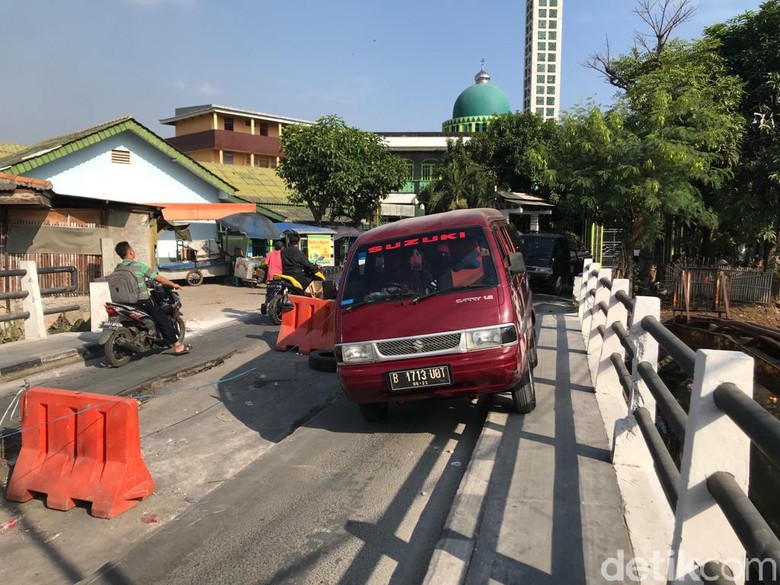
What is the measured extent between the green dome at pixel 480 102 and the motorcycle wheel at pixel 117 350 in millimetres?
43731

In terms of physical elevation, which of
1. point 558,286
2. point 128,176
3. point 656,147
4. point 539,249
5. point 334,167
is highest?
point 334,167

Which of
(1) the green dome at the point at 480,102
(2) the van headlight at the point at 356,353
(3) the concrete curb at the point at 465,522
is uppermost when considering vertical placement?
(1) the green dome at the point at 480,102

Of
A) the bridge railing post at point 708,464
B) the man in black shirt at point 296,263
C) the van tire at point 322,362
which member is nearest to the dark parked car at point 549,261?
the man in black shirt at point 296,263

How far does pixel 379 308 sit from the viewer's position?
5.29 m

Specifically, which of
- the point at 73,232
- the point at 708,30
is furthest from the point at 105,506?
the point at 708,30

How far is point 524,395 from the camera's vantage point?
5.40m

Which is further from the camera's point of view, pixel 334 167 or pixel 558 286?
pixel 334 167

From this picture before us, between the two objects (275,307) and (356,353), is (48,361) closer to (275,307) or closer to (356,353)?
(275,307)

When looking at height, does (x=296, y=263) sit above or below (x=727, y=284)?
above

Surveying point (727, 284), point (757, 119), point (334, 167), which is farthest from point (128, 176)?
point (757, 119)

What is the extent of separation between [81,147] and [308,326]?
1301 centimetres

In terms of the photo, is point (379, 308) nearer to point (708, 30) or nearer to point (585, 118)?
point (585, 118)

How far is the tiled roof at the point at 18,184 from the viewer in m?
Answer: 9.46

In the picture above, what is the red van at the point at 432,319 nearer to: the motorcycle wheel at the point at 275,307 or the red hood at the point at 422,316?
the red hood at the point at 422,316
